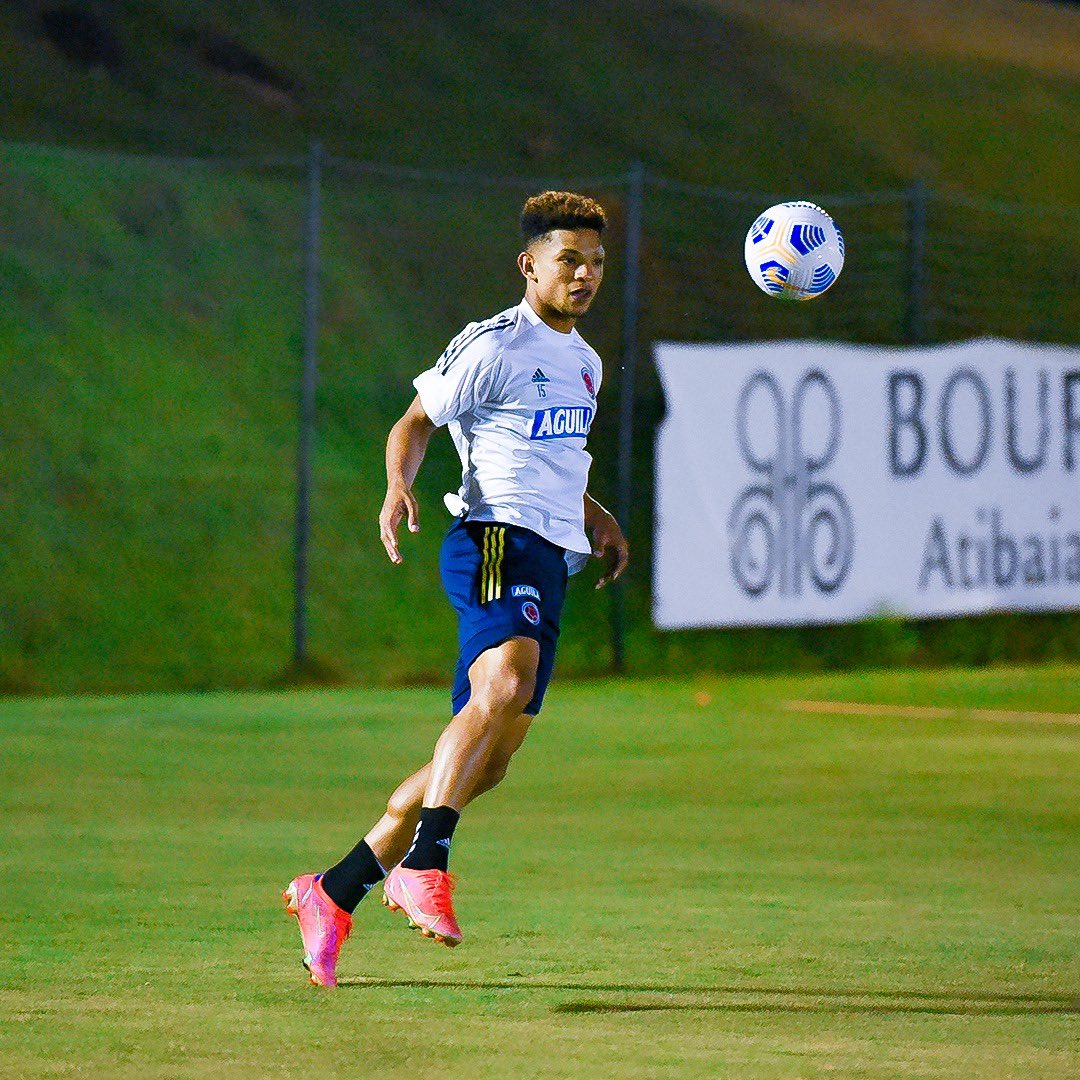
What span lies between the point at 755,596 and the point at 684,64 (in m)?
22.0

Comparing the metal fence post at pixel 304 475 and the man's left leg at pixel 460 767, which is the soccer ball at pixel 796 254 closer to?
the man's left leg at pixel 460 767

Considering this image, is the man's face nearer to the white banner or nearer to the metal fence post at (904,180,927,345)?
the white banner

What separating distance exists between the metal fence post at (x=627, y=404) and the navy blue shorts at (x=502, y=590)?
32.6 feet

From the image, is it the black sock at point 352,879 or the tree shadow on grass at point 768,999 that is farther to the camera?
the black sock at point 352,879

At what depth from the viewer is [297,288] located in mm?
19109

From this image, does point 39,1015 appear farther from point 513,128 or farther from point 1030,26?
point 1030,26

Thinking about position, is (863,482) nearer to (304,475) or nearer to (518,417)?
(304,475)

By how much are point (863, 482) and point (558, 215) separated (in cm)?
1122

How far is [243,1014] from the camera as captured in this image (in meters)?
5.62

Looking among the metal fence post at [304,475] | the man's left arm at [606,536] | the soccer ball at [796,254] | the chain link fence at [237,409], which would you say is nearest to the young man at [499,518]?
the man's left arm at [606,536]

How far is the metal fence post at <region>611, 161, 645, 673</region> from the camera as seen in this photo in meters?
16.6

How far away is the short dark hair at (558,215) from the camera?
6520 millimetres

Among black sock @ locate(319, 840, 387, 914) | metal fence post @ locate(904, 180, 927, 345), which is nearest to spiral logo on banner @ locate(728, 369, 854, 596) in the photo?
metal fence post @ locate(904, 180, 927, 345)

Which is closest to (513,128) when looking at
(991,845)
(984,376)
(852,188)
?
(852,188)
